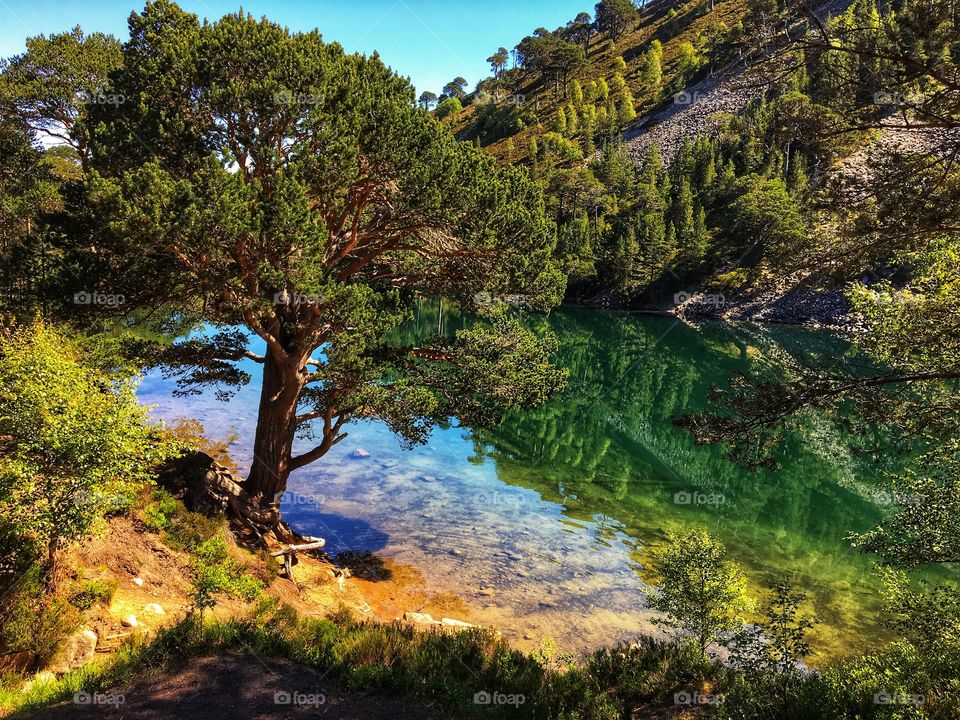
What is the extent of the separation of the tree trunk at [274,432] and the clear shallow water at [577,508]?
393 centimetres

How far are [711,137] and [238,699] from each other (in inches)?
5665

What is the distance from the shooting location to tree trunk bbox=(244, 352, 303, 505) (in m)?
16.0

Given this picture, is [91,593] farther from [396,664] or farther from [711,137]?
[711,137]

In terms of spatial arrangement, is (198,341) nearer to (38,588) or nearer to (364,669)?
(38,588)

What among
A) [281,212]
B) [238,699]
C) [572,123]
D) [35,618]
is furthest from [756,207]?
[35,618]

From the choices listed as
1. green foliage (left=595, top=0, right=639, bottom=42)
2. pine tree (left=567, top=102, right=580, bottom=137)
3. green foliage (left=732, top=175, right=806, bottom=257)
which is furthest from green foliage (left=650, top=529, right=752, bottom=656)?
green foliage (left=595, top=0, right=639, bottom=42)

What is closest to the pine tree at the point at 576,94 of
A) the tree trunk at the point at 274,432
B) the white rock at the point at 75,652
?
the tree trunk at the point at 274,432

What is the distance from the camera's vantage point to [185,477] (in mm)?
15344

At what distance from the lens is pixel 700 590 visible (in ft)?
40.5

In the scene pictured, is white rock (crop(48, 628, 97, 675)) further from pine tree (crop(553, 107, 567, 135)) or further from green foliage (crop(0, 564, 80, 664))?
pine tree (crop(553, 107, 567, 135))

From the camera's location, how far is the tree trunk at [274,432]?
52.5 feet

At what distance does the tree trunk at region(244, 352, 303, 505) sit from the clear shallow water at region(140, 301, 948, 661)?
3931 mm

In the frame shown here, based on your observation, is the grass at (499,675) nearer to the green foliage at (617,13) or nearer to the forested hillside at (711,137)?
the forested hillside at (711,137)

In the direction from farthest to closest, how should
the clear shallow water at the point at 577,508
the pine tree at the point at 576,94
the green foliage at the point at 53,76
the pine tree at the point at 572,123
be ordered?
the pine tree at the point at 576,94 < the pine tree at the point at 572,123 < the green foliage at the point at 53,76 < the clear shallow water at the point at 577,508
